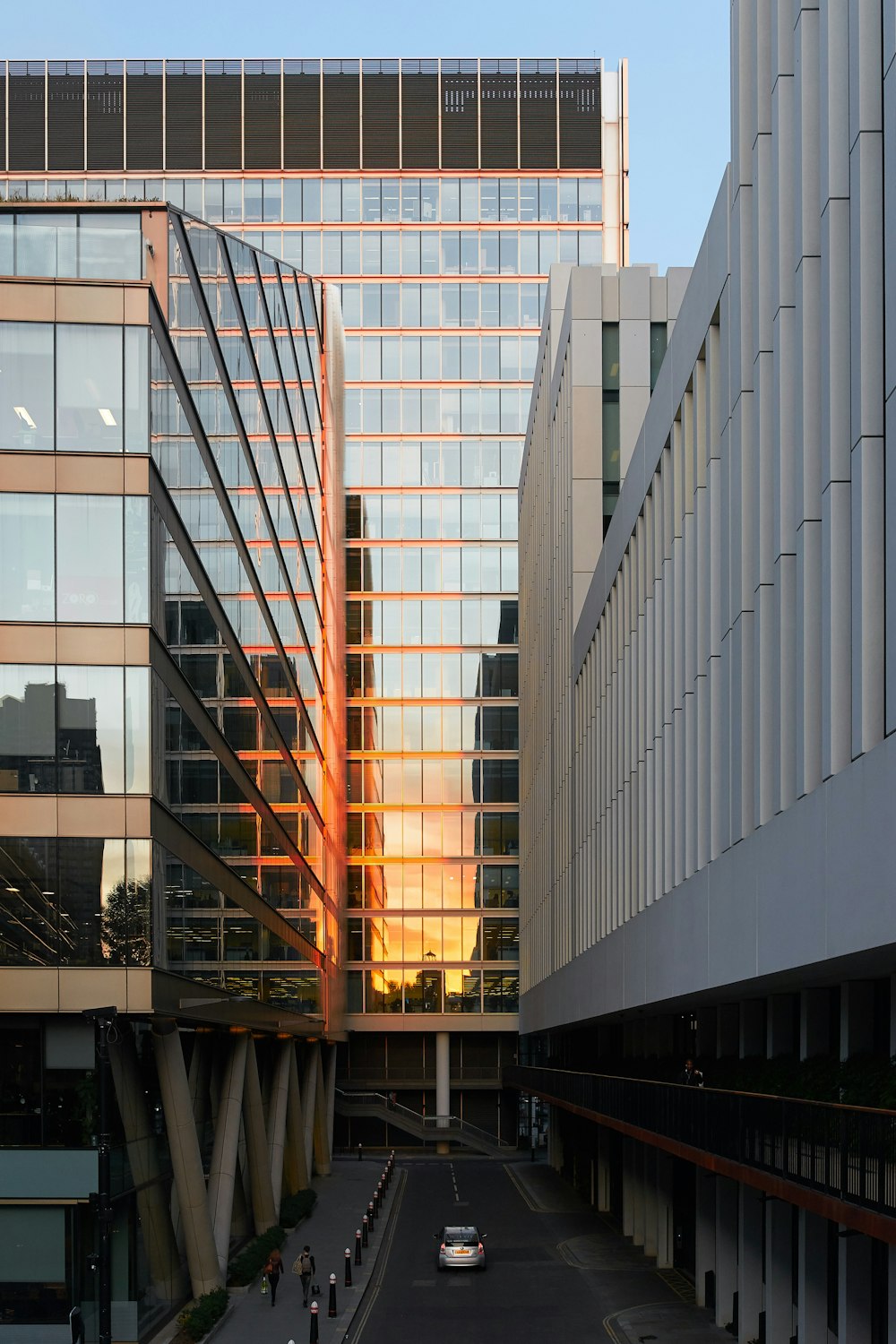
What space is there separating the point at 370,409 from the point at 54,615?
70204 mm

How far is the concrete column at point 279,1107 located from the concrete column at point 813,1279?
99.4 ft

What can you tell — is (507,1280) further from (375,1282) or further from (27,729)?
(27,729)

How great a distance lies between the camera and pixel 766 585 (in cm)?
2042

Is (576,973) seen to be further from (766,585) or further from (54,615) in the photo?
(766,585)

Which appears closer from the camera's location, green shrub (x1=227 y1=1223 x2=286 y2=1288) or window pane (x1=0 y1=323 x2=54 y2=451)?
window pane (x1=0 y1=323 x2=54 y2=451)

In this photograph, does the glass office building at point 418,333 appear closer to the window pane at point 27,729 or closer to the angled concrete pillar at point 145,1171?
the angled concrete pillar at point 145,1171

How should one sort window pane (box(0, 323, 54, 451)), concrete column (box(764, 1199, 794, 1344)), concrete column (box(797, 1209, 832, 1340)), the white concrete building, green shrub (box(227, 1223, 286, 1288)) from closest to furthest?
the white concrete building → concrete column (box(797, 1209, 832, 1340)) → concrete column (box(764, 1199, 794, 1344)) → window pane (box(0, 323, 54, 451)) → green shrub (box(227, 1223, 286, 1288))

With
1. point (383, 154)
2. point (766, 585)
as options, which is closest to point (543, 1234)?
point (766, 585)

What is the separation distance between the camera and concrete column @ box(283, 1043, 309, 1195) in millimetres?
58469

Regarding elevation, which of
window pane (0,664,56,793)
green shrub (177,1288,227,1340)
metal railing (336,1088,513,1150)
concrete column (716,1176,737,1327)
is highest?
window pane (0,664,56,793)

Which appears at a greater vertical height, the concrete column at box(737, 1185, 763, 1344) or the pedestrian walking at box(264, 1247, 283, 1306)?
the concrete column at box(737, 1185, 763, 1344)

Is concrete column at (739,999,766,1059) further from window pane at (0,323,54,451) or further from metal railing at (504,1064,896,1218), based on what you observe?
window pane at (0,323,54,451)

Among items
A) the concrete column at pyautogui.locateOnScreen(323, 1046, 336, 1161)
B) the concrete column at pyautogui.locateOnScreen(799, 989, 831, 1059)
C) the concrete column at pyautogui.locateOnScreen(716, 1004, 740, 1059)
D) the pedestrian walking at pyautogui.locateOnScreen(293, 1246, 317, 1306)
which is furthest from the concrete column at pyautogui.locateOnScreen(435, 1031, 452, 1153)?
the concrete column at pyautogui.locateOnScreen(799, 989, 831, 1059)

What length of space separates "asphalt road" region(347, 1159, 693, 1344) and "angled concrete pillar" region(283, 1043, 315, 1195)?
402 cm
